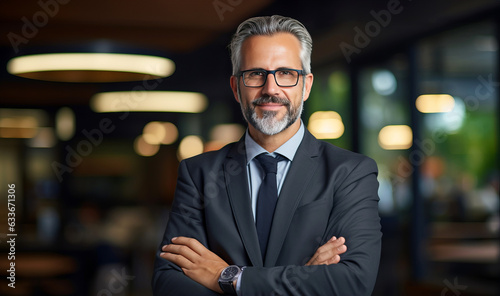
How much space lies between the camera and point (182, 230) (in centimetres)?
195

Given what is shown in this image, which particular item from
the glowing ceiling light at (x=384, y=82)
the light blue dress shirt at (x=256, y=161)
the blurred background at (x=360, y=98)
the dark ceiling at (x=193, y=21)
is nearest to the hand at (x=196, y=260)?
the light blue dress shirt at (x=256, y=161)

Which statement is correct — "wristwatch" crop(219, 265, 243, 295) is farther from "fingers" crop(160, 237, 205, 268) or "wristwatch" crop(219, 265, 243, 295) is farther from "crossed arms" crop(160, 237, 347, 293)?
"fingers" crop(160, 237, 205, 268)

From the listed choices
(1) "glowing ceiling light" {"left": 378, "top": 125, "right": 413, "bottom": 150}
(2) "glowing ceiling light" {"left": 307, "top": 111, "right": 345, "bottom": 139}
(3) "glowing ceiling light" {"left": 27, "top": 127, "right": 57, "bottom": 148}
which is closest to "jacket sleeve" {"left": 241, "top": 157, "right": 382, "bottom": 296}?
(1) "glowing ceiling light" {"left": 378, "top": 125, "right": 413, "bottom": 150}

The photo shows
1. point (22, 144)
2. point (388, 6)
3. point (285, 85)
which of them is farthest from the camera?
point (22, 144)

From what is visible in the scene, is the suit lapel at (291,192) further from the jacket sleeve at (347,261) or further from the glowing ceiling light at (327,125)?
the glowing ceiling light at (327,125)

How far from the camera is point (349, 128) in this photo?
33.7 feet

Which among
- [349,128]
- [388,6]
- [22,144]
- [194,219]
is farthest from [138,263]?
[22,144]

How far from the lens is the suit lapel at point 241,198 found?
181cm

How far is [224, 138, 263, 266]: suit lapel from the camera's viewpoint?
5.95ft

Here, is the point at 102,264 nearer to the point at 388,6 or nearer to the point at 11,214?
the point at 11,214

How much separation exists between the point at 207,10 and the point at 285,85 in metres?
5.83

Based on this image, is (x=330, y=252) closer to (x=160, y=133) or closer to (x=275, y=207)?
(x=275, y=207)

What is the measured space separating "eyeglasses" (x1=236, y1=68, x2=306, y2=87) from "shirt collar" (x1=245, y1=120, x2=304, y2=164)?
208 mm

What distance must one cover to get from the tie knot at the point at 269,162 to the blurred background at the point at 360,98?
4.83 m
